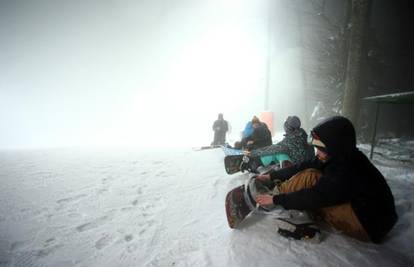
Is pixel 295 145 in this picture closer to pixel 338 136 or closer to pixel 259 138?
pixel 259 138

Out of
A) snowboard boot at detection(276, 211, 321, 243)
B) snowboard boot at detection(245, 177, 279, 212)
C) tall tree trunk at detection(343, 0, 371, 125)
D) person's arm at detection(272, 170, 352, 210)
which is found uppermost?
tall tree trunk at detection(343, 0, 371, 125)

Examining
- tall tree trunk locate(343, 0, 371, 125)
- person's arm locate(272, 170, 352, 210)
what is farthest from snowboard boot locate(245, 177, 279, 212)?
tall tree trunk locate(343, 0, 371, 125)

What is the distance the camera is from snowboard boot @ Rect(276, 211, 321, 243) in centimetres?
261

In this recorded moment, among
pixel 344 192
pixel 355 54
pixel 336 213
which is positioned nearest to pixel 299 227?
pixel 336 213

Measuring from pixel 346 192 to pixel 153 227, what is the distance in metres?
2.63

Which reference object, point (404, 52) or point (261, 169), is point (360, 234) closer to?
point (261, 169)

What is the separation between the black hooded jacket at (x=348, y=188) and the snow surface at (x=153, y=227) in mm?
385

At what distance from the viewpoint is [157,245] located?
2963mm

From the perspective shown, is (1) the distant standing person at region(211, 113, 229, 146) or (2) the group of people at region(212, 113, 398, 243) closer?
(2) the group of people at region(212, 113, 398, 243)

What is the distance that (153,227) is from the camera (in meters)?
3.48

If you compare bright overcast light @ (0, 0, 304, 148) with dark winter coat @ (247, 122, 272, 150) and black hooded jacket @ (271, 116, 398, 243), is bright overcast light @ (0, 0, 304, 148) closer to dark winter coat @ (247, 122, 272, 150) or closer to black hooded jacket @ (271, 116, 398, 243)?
dark winter coat @ (247, 122, 272, 150)

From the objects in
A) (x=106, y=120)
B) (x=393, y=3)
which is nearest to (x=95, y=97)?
(x=106, y=120)

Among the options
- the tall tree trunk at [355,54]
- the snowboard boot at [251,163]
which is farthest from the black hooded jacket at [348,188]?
the tall tree trunk at [355,54]

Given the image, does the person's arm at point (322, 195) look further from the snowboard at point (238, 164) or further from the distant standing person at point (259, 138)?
the distant standing person at point (259, 138)
